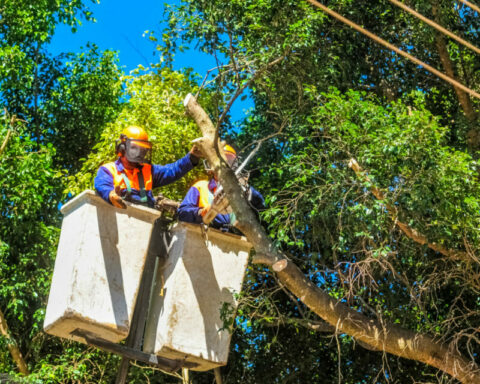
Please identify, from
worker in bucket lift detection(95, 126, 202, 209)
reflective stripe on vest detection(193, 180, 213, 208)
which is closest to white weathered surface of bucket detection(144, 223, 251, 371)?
reflective stripe on vest detection(193, 180, 213, 208)

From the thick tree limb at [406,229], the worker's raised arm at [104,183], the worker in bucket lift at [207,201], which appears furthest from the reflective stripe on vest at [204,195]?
the thick tree limb at [406,229]

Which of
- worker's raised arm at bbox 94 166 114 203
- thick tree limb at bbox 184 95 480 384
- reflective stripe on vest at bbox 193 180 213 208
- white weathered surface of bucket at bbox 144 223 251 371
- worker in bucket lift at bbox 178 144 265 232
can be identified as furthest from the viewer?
reflective stripe on vest at bbox 193 180 213 208

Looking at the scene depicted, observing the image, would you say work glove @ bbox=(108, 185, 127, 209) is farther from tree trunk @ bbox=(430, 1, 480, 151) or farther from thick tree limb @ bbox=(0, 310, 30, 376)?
tree trunk @ bbox=(430, 1, 480, 151)

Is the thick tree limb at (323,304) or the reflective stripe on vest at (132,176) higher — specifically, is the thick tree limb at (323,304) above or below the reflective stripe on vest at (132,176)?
below

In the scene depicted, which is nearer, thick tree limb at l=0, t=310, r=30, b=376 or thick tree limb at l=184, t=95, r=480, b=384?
thick tree limb at l=184, t=95, r=480, b=384

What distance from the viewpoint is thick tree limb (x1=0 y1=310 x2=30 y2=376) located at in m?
11.2

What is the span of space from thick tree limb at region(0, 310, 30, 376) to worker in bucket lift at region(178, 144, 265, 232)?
3698 mm

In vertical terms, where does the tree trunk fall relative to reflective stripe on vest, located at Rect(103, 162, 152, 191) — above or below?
above

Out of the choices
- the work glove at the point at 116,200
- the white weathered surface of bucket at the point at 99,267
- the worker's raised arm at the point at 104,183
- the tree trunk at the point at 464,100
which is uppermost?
the tree trunk at the point at 464,100

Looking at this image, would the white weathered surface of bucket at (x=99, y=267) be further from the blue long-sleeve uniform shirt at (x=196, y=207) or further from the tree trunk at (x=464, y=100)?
the tree trunk at (x=464, y=100)

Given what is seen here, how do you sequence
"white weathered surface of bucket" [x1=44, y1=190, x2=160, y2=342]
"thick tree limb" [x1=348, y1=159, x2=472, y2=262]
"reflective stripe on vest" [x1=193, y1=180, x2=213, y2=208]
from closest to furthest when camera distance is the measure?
"white weathered surface of bucket" [x1=44, y1=190, x2=160, y2=342] → "reflective stripe on vest" [x1=193, y1=180, x2=213, y2=208] → "thick tree limb" [x1=348, y1=159, x2=472, y2=262]

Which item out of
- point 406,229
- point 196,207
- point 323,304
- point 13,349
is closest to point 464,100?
point 406,229

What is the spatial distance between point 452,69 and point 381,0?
140 centimetres

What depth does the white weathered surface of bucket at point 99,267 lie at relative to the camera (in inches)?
309
